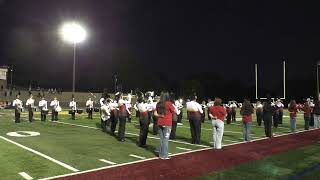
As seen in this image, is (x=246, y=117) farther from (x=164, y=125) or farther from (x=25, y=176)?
(x=25, y=176)

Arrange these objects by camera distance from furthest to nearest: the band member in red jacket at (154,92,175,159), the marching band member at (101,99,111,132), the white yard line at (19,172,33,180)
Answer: the marching band member at (101,99,111,132) < the band member in red jacket at (154,92,175,159) < the white yard line at (19,172,33,180)

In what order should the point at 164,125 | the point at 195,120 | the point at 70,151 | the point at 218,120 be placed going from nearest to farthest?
the point at 164,125, the point at 70,151, the point at 218,120, the point at 195,120

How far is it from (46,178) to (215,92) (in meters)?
102

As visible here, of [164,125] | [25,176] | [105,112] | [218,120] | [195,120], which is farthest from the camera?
[105,112]

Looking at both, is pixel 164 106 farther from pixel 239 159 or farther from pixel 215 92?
pixel 215 92

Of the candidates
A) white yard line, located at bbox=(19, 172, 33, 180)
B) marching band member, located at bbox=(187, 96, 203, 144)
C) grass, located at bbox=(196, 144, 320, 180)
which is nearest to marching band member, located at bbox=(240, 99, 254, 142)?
marching band member, located at bbox=(187, 96, 203, 144)

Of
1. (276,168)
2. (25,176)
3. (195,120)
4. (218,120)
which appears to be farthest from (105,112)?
(276,168)

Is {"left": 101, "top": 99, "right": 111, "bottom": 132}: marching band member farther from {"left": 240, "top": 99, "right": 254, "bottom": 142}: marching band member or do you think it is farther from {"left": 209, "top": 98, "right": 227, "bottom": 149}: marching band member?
{"left": 209, "top": 98, "right": 227, "bottom": 149}: marching band member

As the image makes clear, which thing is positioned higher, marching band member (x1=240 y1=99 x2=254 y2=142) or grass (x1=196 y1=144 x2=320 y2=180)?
marching band member (x1=240 y1=99 x2=254 y2=142)

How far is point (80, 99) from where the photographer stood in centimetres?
7181

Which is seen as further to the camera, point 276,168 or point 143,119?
point 143,119

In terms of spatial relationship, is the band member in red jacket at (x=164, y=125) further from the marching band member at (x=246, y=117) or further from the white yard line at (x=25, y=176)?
the marching band member at (x=246, y=117)

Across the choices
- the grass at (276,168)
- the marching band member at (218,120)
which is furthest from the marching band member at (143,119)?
the grass at (276,168)

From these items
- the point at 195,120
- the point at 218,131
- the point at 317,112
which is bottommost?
the point at 218,131
